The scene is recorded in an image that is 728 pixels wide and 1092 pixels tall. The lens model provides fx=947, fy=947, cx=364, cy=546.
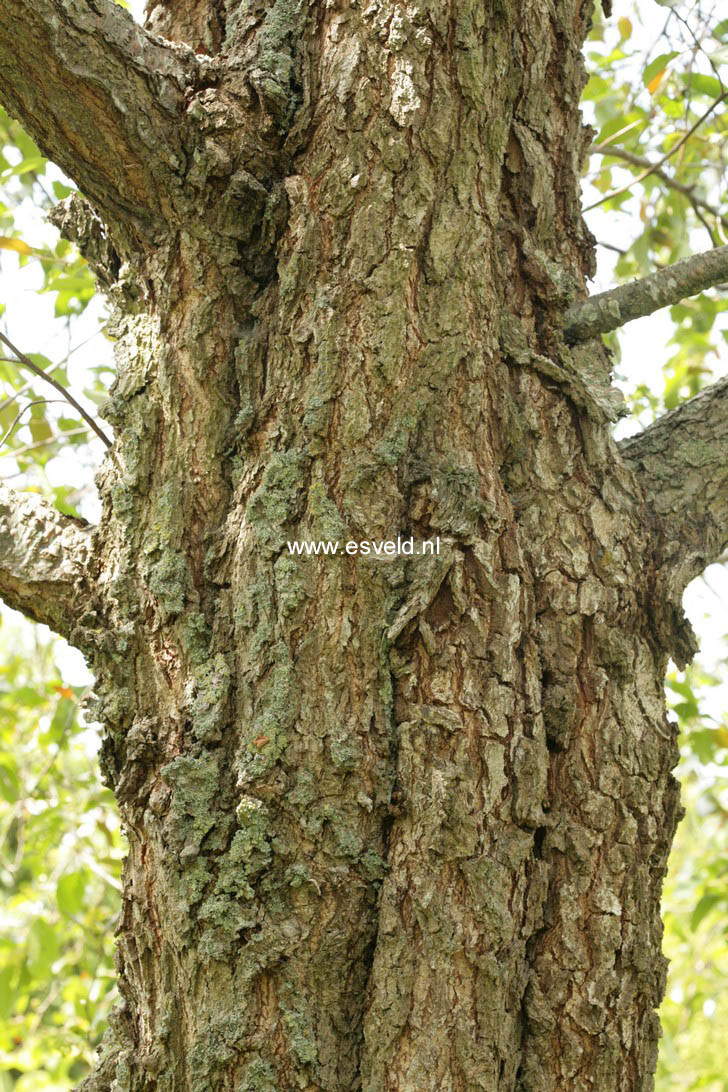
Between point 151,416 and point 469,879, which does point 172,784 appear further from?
point 151,416

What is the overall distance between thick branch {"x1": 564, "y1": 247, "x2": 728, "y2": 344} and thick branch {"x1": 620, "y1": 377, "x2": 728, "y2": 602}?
18 cm

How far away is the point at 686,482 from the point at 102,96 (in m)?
1.03

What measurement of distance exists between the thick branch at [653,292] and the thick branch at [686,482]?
18 cm

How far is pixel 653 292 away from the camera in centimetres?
154

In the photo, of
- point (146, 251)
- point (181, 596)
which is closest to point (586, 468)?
point (181, 596)

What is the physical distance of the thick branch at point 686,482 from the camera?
1.44m

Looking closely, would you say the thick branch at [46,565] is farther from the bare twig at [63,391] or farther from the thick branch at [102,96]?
the thick branch at [102,96]

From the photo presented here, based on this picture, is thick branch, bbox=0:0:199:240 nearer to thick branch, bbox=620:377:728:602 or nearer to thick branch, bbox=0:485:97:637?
thick branch, bbox=0:485:97:637

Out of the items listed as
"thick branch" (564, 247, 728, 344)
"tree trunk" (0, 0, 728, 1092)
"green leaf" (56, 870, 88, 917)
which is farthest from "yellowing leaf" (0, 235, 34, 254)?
"green leaf" (56, 870, 88, 917)

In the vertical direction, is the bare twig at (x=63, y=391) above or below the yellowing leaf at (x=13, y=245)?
below

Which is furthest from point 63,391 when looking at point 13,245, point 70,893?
point 70,893

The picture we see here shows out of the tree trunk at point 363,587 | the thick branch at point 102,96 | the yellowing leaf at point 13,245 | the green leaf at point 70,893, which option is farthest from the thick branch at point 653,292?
the green leaf at point 70,893

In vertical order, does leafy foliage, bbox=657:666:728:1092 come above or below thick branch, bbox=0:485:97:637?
below

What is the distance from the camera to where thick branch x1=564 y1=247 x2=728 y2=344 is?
58.7 inches
